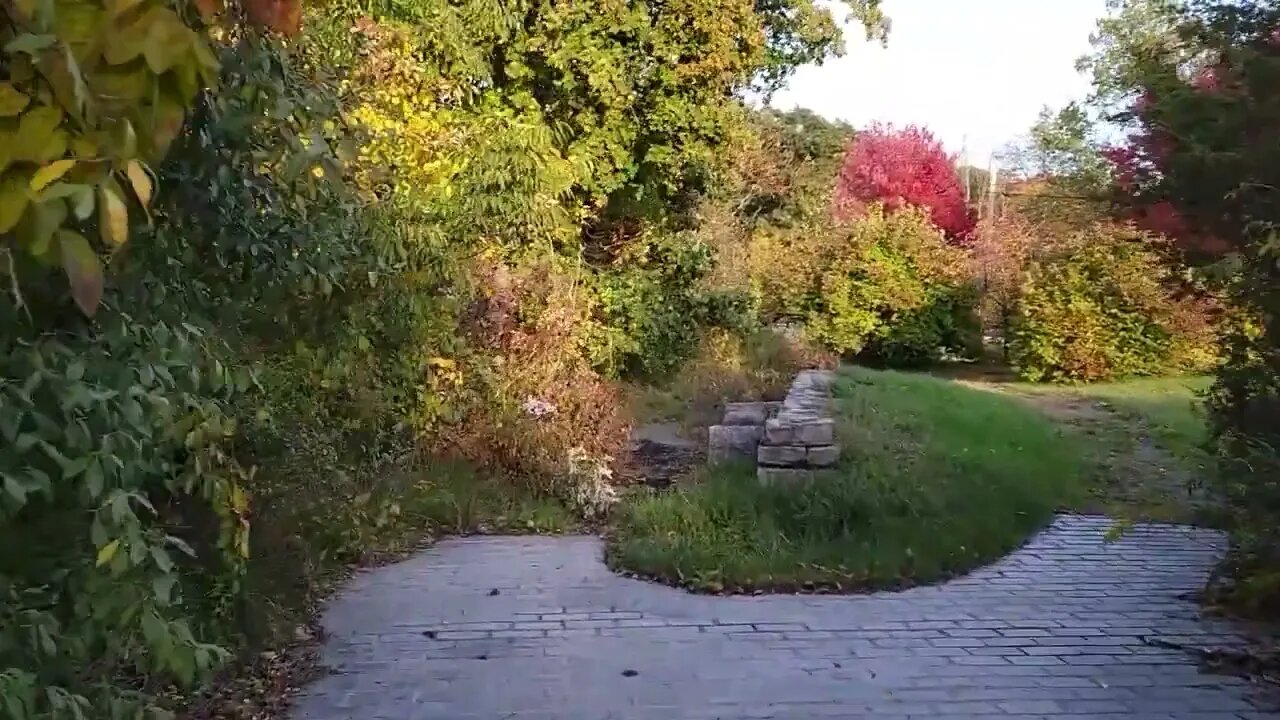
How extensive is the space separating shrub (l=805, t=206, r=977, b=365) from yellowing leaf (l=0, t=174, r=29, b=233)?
18.0 meters

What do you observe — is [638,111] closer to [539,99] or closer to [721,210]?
[539,99]

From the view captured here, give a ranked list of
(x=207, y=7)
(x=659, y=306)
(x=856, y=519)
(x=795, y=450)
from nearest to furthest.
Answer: (x=207, y=7)
(x=856, y=519)
(x=795, y=450)
(x=659, y=306)

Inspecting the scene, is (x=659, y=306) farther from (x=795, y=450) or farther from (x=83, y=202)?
(x=83, y=202)

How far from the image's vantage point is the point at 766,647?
5.11 m

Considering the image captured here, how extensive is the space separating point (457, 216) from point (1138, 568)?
5.34 meters

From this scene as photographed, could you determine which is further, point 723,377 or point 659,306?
point 659,306

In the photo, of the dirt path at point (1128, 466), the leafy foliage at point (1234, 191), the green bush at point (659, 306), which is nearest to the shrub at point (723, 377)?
the green bush at point (659, 306)

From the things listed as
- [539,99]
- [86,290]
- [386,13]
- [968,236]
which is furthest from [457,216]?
[968,236]

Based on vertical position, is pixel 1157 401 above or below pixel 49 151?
below

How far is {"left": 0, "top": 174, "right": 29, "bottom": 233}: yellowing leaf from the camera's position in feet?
4.56

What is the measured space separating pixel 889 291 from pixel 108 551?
59.7ft

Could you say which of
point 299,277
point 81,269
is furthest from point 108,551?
point 299,277

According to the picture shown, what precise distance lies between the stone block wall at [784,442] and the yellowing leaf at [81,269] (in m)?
6.19

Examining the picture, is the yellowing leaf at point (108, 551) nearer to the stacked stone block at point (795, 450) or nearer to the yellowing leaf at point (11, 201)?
the yellowing leaf at point (11, 201)
